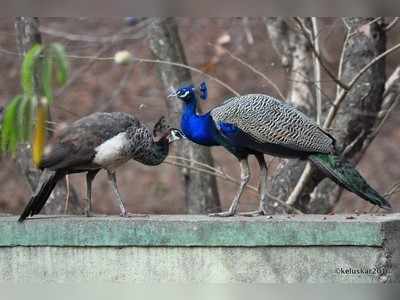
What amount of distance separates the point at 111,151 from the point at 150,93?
24.8ft

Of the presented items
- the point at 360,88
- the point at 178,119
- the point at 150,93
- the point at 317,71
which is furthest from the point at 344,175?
the point at 150,93

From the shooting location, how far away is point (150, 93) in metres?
13.1

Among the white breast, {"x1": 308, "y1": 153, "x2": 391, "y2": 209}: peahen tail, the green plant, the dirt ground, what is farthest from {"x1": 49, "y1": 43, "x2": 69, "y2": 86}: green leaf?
the dirt ground

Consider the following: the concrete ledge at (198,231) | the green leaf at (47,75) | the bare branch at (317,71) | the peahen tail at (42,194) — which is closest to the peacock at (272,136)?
the concrete ledge at (198,231)

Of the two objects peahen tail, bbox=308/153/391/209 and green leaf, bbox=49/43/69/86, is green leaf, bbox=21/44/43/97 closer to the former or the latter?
green leaf, bbox=49/43/69/86

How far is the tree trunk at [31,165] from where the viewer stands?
7129 mm

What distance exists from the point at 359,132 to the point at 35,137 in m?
4.82

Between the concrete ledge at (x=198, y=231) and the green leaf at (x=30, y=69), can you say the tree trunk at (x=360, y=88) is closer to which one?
the concrete ledge at (x=198, y=231)

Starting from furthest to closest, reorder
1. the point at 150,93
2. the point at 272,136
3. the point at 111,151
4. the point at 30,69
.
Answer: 1. the point at 150,93
2. the point at 111,151
3. the point at 272,136
4. the point at 30,69

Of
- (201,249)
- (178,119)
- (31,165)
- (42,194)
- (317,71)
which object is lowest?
(201,249)

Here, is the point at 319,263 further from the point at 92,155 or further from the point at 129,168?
the point at 129,168

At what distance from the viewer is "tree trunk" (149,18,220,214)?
7637mm

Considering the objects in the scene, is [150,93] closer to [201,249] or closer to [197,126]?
[197,126]
